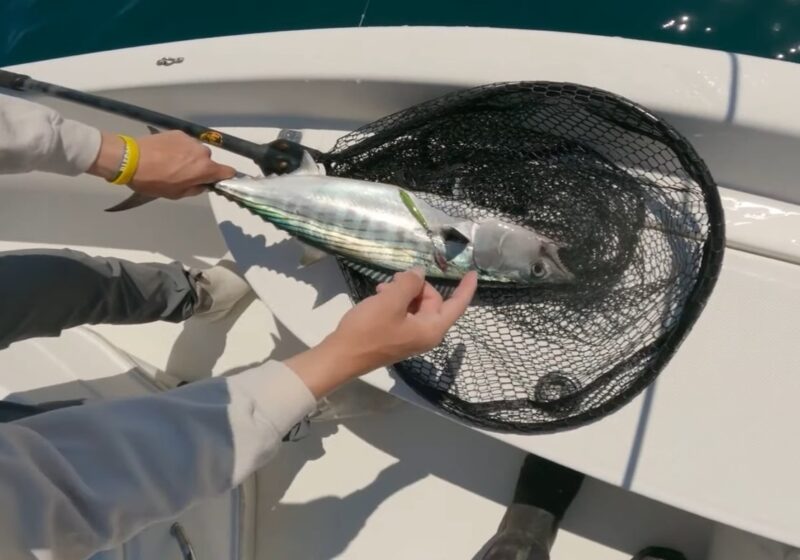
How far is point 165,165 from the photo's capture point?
1.33m

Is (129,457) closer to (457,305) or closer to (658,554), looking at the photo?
(457,305)

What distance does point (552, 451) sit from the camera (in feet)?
4.28

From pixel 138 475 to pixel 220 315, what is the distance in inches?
45.9

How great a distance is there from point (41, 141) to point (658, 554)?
158cm

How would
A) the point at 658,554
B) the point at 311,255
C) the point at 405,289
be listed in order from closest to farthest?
1. the point at 405,289
2. the point at 311,255
3. the point at 658,554

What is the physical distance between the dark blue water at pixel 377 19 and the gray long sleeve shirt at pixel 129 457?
5.55ft

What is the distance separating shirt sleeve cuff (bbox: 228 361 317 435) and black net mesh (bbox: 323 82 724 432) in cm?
38

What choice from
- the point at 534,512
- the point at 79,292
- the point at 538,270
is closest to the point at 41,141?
the point at 79,292

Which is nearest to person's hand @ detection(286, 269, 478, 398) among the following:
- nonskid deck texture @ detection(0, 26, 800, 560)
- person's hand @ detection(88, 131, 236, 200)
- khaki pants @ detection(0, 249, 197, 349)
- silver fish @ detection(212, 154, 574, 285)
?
silver fish @ detection(212, 154, 574, 285)

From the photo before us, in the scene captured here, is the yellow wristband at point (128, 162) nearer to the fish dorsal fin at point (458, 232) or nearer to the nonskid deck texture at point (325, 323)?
the nonskid deck texture at point (325, 323)

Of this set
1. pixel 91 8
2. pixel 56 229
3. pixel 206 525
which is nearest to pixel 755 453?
pixel 206 525

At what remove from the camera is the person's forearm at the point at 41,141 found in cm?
121

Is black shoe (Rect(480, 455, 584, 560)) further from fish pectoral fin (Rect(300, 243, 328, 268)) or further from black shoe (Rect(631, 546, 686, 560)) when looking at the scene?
fish pectoral fin (Rect(300, 243, 328, 268))

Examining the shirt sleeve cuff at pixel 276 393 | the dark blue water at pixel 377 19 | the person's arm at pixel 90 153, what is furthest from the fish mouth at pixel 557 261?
the dark blue water at pixel 377 19
